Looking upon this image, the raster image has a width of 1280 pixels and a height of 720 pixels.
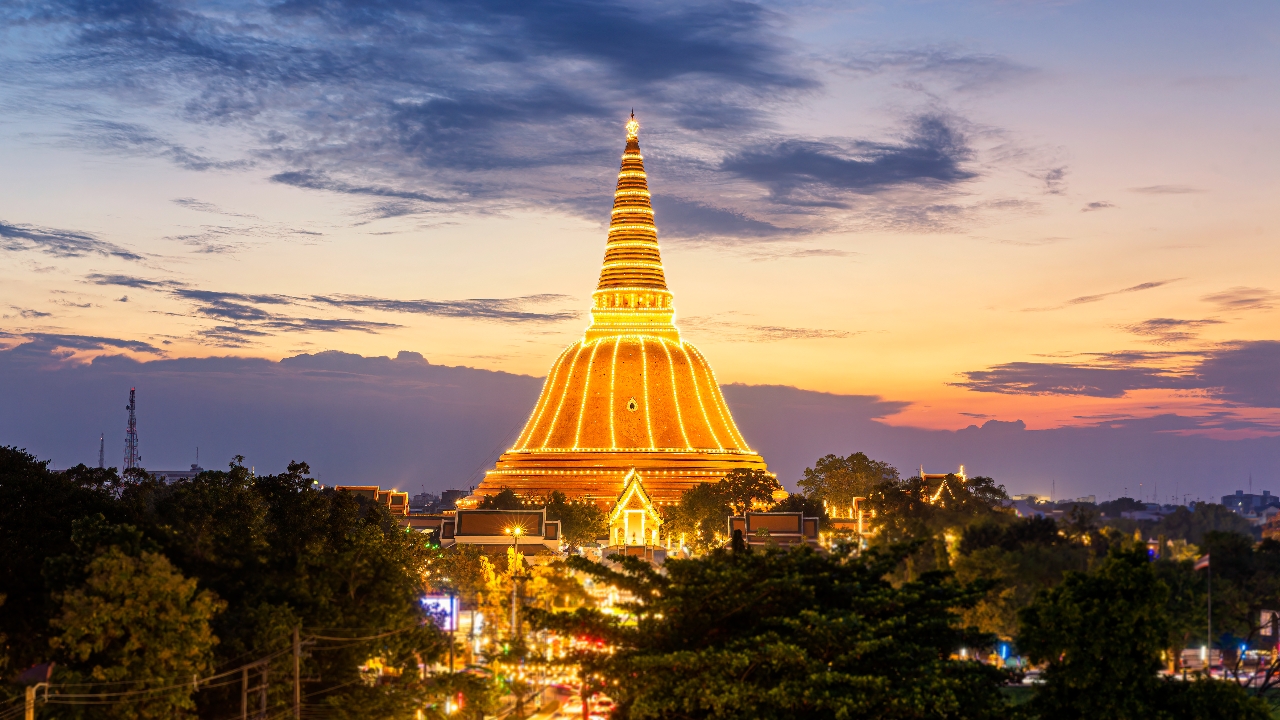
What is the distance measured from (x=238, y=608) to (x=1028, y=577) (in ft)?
98.0

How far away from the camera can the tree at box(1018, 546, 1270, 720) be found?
1083 inches

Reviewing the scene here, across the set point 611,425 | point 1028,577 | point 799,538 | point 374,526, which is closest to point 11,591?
point 374,526

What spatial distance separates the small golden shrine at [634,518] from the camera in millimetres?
93312

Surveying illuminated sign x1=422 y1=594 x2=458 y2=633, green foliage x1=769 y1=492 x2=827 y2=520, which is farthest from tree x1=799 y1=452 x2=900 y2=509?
illuminated sign x1=422 y1=594 x2=458 y2=633

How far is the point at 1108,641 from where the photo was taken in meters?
28.0

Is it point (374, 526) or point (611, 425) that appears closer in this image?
point (374, 526)

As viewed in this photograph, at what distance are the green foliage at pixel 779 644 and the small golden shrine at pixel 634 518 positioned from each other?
2603 inches

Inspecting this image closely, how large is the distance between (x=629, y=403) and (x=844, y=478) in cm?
1520

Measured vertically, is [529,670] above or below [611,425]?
below

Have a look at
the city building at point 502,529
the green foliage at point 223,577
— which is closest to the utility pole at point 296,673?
the green foliage at point 223,577

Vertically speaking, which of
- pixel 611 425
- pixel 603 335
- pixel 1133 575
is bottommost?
pixel 1133 575

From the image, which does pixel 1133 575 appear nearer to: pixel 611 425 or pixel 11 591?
pixel 11 591

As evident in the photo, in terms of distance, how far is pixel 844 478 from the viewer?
96.1m

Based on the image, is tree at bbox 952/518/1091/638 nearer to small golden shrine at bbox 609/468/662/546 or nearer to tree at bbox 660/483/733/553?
tree at bbox 660/483/733/553
